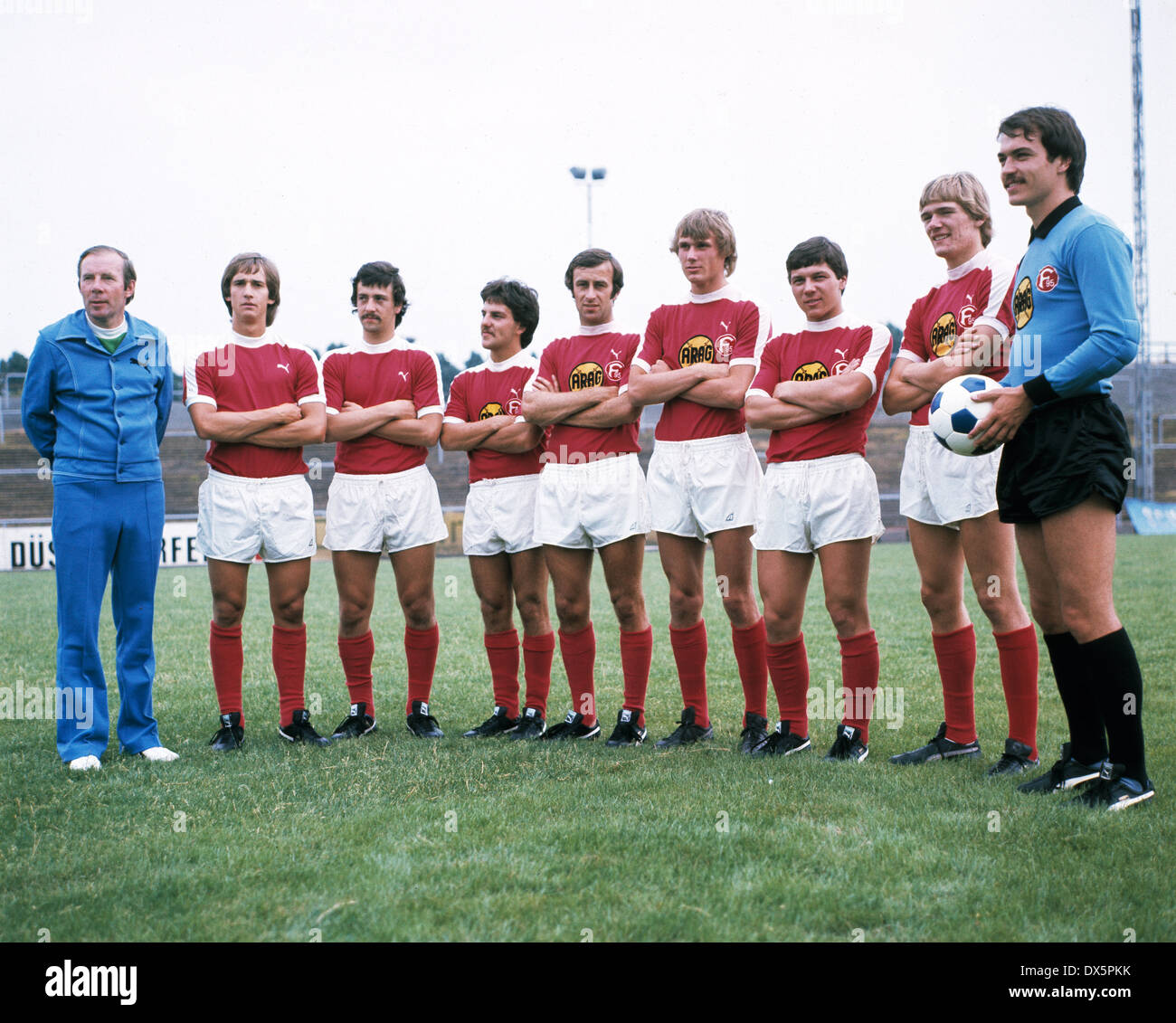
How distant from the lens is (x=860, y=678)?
4.65 meters

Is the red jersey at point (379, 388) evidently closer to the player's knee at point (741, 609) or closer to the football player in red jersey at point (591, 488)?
the football player in red jersey at point (591, 488)

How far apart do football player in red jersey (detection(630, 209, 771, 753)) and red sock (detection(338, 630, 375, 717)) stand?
64.4 inches

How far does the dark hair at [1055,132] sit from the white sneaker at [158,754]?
4.44 meters

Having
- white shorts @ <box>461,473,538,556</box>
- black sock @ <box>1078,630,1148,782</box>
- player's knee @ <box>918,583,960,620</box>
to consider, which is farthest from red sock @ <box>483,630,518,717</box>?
black sock @ <box>1078,630,1148,782</box>

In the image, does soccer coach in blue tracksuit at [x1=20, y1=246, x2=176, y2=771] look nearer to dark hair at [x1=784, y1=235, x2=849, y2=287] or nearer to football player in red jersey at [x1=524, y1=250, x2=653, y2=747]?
football player in red jersey at [x1=524, y1=250, x2=653, y2=747]

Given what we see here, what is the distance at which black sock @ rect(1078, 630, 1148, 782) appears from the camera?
3588mm

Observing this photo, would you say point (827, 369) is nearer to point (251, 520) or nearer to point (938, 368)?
point (938, 368)

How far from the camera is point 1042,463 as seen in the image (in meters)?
3.72

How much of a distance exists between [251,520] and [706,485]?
223 centimetres

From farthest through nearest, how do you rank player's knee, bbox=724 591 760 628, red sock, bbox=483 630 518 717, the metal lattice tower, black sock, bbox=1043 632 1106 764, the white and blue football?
the metal lattice tower < red sock, bbox=483 630 518 717 < player's knee, bbox=724 591 760 628 < black sock, bbox=1043 632 1106 764 < the white and blue football

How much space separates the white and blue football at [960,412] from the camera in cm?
377
